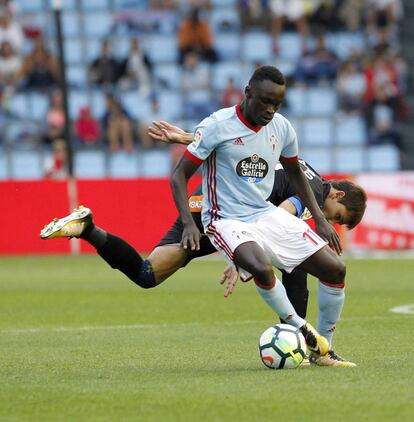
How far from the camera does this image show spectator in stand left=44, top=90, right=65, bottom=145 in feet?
85.5

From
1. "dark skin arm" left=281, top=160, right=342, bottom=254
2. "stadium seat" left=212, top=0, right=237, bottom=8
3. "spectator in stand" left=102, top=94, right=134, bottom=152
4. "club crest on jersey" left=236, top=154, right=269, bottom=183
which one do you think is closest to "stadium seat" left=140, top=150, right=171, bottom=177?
"spectator in stand" left=102, top=94, right=134, bottom=152

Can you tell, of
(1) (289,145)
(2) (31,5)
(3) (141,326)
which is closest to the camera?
(1) (289,145)

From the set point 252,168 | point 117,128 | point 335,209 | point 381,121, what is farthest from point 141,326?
point 381,121

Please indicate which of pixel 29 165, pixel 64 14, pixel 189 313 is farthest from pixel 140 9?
pixel 189 313

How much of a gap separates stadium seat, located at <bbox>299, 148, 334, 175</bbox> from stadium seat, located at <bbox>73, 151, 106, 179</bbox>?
13.6ft

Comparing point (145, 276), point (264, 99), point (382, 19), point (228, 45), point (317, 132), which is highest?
point (264, 99)

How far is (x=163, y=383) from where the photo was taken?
7621 millimetres

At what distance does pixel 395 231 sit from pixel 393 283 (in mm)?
6367

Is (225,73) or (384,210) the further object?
(225,73)

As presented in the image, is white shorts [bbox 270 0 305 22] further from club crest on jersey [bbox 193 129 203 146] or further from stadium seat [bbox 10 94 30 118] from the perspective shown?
club crest on jersey [bbox 193 129 203 146]

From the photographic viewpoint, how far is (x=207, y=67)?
2748 centimetres

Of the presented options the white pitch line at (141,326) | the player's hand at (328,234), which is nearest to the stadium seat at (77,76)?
the white pitch line at (141,326)

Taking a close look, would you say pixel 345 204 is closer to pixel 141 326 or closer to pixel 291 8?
pixel 141 326

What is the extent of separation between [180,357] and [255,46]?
64.7 ft
